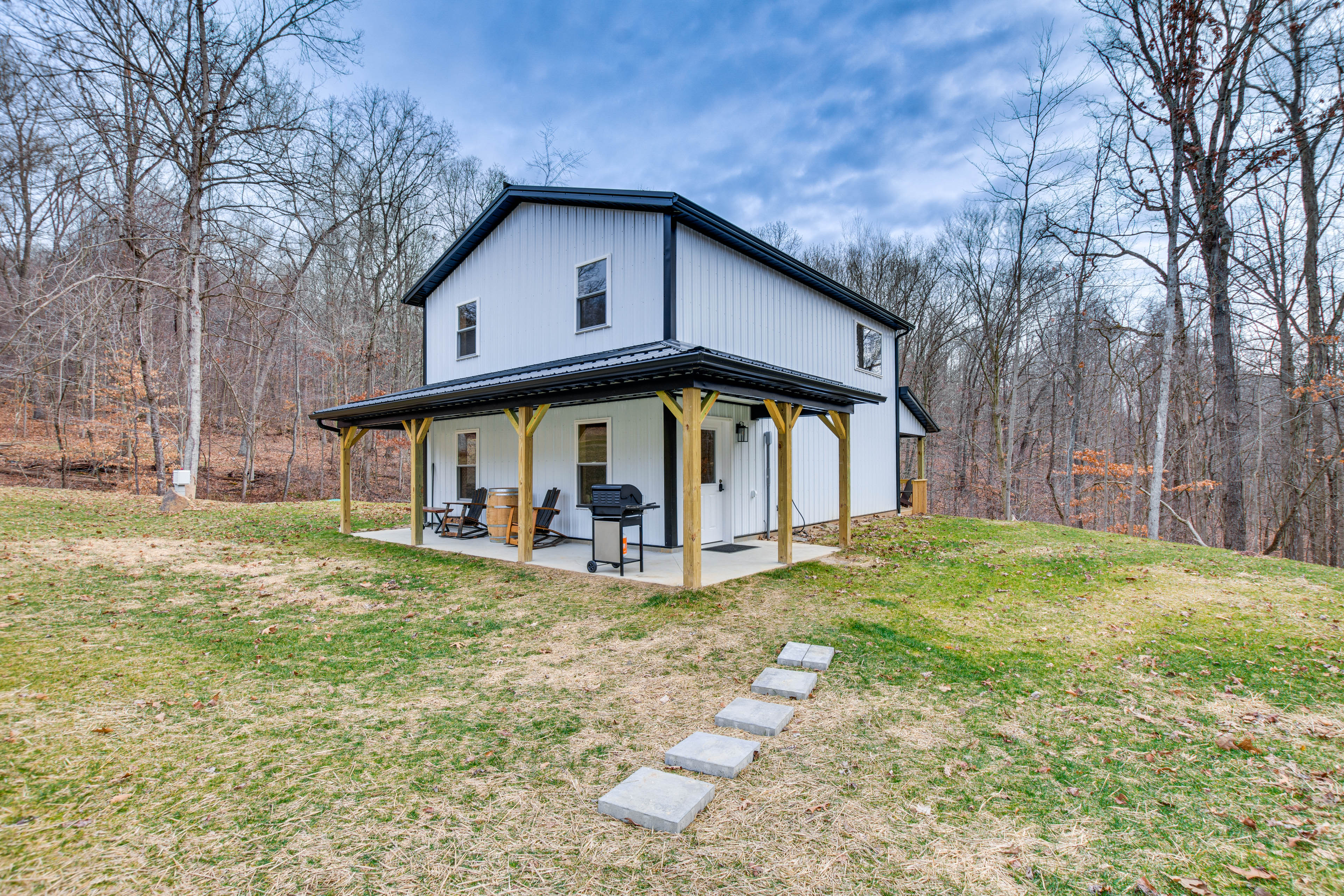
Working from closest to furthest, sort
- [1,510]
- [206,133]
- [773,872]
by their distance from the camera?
1. [773,872]
2. [1,510]
3. [206,133]

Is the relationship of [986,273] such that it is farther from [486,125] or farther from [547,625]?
[547,625]

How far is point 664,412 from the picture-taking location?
8156 mm

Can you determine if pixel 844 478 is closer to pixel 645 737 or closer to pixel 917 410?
pixel 645 737

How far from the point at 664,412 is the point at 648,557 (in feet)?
6.84

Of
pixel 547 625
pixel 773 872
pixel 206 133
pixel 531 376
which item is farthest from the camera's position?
pixel 206 133

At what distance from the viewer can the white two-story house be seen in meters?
7.12

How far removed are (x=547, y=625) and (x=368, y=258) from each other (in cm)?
1813

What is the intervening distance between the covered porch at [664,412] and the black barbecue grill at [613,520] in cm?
36

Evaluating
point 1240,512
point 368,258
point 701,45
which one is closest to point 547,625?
point 1240,512

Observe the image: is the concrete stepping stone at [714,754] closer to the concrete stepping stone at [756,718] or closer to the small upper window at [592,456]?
the concrete stepping stone at [756,718]

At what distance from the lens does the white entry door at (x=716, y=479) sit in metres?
8.77

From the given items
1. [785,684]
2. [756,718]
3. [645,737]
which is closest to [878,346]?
[785,684]

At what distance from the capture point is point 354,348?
18.2 metres

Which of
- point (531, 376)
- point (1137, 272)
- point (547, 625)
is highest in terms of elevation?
point (1137, 272)
